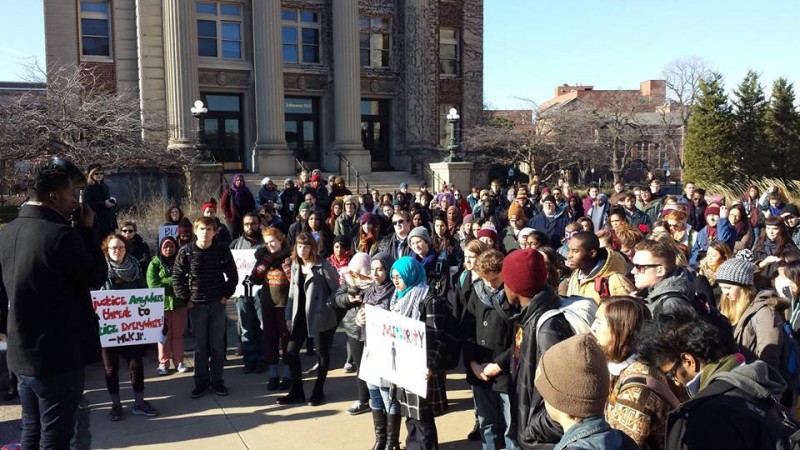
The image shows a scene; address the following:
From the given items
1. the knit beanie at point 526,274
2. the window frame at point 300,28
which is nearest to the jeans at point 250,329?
the knit beanie at point 526,274

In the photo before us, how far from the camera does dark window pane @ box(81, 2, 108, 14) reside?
85.6ft

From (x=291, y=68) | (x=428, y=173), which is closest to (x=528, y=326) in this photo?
(x=428, y=173)

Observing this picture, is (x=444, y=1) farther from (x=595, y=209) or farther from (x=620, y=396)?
(x=620, y=396)

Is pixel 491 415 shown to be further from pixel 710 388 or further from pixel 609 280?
pixel 710 388

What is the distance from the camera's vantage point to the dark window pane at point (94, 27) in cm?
2620

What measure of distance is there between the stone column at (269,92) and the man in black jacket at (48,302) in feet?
77.5

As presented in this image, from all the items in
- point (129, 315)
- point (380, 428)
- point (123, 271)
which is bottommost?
point (380, 428)

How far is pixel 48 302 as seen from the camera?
4.08 m

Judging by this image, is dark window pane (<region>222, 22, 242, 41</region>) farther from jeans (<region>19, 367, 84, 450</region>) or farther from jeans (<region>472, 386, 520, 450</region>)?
jeans (<region>19, 367, 84, 450</region>)

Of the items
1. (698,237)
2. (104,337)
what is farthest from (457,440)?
(698,237)

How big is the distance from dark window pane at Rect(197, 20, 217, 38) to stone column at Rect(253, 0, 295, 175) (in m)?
2.19

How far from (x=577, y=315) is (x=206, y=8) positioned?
27589mm

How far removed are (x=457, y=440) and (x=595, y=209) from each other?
868cm

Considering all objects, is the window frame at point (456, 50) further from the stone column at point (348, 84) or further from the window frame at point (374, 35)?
the stone column at point (348, 84)
